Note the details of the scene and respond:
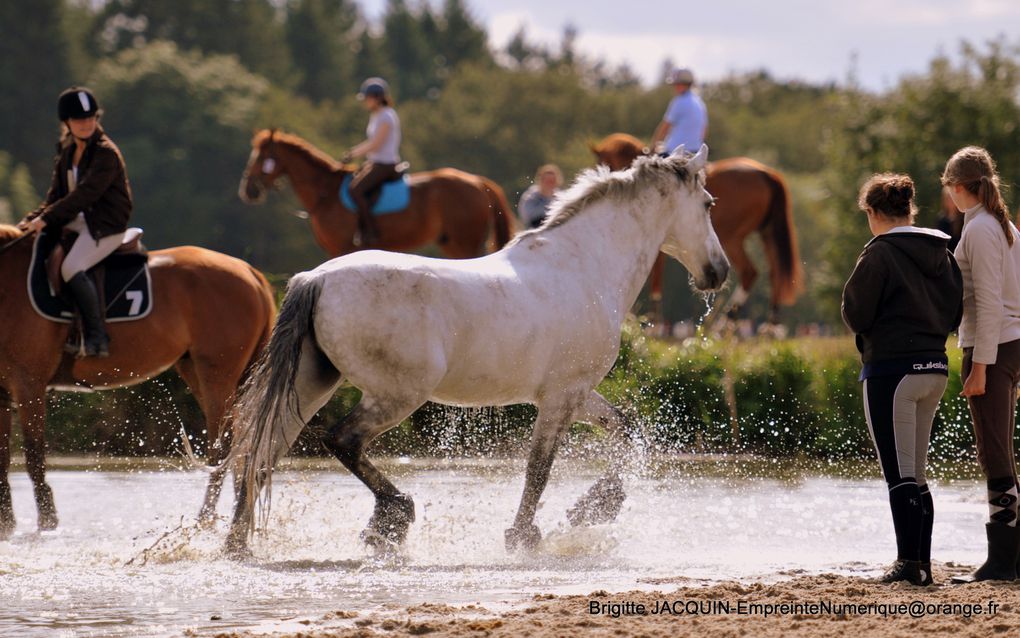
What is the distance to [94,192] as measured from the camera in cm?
971

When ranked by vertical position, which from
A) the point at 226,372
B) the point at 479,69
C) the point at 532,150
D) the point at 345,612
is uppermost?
the point at 479,69

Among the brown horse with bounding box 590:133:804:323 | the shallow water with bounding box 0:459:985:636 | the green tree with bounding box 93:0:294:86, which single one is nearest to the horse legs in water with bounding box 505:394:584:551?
the shallow water with bounding box 0:459:985:636

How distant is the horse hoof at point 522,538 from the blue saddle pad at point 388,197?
10.8 m

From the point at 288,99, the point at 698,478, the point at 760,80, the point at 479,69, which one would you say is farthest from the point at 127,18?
the point at 698,478

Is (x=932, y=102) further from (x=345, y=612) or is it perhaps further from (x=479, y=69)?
(x=479, y=69)

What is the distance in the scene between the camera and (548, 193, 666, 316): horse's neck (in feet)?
29.0

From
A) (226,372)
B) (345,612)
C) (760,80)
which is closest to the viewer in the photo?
(345,612)

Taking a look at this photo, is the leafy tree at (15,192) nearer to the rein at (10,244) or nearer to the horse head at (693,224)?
the rein at (10,244)

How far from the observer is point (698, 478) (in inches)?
472

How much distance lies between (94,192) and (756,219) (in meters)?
12.0

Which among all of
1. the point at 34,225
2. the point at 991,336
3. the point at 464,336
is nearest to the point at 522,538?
the point at 464,336

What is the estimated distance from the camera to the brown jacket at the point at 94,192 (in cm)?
969

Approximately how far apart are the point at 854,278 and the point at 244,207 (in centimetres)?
6059

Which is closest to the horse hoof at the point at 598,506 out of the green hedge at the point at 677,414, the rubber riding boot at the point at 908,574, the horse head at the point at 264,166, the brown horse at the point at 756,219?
the rubber riding boot at the point at 908,574
